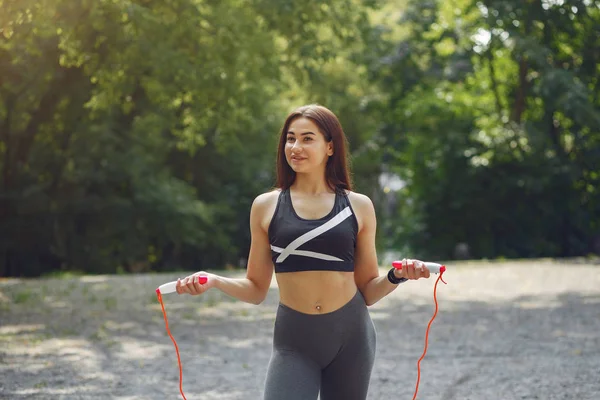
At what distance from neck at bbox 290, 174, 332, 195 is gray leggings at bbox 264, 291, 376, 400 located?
443 mm

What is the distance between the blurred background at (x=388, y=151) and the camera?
17969 millimetres

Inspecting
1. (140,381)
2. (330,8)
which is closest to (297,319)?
(140,381)

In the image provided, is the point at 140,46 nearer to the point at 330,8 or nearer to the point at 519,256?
the point at 330,8

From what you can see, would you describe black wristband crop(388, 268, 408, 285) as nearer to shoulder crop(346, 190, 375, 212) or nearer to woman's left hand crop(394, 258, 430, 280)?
woman's left hand crop(394, 258, 430, 280)

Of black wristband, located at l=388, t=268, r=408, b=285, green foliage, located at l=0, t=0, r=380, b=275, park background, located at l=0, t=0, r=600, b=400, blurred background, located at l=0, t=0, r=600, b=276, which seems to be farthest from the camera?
blurred background, located at l=0, t=0, r=600, b=276

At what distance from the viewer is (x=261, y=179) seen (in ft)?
93.5

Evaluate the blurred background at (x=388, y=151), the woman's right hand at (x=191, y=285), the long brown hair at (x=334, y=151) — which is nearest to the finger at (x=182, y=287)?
the woman's right hand at (x=191, y=285)

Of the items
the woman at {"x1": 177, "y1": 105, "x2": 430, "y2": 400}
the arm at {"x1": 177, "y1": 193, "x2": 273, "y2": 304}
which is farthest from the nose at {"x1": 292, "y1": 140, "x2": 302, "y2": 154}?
the arm at {"x1": 177, "y1": 193, "x2": 273, "y2": 304}

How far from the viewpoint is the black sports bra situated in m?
3.68

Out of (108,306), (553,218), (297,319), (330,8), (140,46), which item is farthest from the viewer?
(553,218)

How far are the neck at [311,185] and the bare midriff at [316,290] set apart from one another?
346 mm

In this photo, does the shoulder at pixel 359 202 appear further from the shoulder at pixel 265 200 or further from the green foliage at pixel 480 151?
the green foliage at pixel 480 151

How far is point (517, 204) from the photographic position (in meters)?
24.2

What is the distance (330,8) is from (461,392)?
868cm
